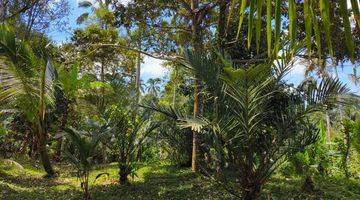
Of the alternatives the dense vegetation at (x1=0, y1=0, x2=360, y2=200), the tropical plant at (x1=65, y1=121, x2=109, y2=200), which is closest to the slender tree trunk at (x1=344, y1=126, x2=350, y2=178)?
the dense vegetation at (x1=0, y1=0, x2=360, y2=200)

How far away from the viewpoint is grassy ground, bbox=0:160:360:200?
7422 millimetres

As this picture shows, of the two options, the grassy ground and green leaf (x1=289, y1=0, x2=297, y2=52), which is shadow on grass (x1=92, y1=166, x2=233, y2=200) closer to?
the grassy ground

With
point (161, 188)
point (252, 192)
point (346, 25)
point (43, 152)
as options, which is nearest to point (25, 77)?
point (43, 152)

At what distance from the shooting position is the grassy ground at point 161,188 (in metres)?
7.42

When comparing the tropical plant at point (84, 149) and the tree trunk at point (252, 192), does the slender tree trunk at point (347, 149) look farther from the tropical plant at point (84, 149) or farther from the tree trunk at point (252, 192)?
the tropical plant at point (84, 149)

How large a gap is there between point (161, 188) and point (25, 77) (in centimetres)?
358

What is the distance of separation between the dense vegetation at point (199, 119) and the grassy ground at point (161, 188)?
0.11ft

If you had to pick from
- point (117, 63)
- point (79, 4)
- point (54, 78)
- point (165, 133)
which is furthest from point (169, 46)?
point (79, 4)

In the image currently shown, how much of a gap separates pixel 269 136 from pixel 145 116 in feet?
9.18

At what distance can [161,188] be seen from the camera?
26.6 feet

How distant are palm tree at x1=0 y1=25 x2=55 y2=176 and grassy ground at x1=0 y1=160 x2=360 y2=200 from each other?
1285 millimetres

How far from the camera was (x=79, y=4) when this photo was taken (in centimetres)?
2531

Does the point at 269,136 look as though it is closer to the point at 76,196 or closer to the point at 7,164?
the point at 76,196

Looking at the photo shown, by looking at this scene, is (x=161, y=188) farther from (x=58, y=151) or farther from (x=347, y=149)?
(x=58, y=151)
